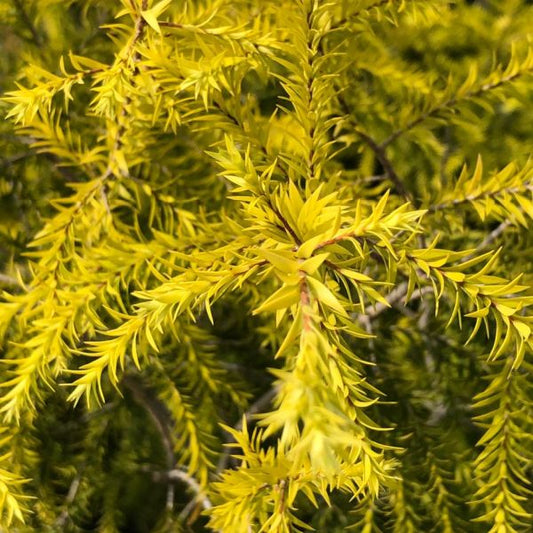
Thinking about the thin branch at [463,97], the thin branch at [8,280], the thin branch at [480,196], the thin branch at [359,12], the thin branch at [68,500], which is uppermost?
the thin branch at [359,12]

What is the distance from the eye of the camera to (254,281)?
0.53 meters

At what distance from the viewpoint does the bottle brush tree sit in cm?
42

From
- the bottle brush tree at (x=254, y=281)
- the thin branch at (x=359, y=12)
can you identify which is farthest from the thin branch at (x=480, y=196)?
the thin branch at (x=359, y=12)

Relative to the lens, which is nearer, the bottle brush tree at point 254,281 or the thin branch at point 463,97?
the bottle brush tree at point 254,281

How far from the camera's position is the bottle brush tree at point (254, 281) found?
1.39ft

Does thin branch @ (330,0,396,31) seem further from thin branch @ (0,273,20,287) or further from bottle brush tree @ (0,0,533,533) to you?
thin branch @ (0,273,20,287)

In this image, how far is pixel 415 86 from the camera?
0.76 metres

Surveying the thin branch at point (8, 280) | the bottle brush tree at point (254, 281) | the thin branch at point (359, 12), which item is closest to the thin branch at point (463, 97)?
the bottle brush tree at point (254, 281)

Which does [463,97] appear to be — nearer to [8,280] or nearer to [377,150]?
[377,150]

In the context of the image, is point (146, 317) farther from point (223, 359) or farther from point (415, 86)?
point (415, 86)

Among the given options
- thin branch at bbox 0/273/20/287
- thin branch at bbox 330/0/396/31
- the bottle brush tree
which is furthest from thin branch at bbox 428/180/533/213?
thin branch at bbox 0/273/20/287

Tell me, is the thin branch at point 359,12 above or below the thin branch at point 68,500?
above

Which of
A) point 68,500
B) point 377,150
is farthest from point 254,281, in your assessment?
point 68,500

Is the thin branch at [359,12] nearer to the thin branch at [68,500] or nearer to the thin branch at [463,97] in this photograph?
the thin branch at [463,97]
